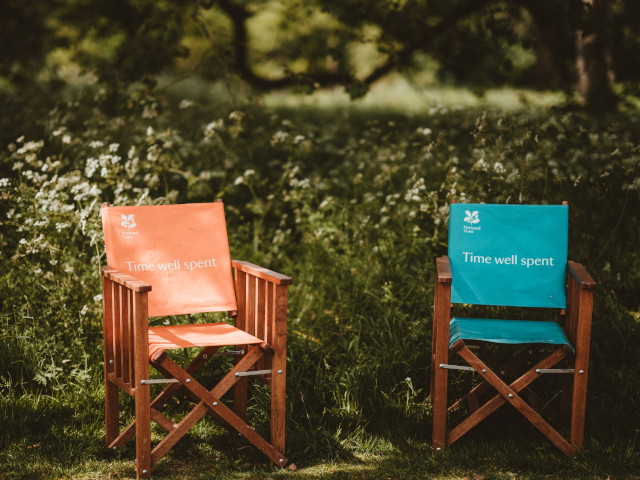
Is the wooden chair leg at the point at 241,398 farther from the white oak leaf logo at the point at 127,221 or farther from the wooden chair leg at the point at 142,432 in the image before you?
the white oak leaf logo at the point at 127,221

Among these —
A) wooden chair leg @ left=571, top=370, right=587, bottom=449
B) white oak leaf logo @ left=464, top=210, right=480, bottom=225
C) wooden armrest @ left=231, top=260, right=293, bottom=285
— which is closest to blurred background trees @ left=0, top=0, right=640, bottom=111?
white oak leaf logo @ left=464, top=210, right=480, bottom=225

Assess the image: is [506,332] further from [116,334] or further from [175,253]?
[116,334]

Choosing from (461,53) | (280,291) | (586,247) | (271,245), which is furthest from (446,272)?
(461,53)

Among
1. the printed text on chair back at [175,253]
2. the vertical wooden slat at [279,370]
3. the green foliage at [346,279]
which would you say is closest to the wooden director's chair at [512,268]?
the green foliage at [346,279]

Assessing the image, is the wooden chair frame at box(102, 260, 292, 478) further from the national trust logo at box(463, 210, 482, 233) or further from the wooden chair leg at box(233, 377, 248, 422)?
the national trust logo at box(463, 210, 482, 233)

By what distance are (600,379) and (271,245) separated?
2.63 metres

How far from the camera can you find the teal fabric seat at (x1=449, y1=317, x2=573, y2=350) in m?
3.21

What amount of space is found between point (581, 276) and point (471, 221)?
0.63 meters

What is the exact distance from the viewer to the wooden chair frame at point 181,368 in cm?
298

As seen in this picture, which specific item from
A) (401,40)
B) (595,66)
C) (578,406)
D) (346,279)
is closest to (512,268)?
(578,406)

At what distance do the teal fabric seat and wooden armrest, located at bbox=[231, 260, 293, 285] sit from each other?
0.85 metres

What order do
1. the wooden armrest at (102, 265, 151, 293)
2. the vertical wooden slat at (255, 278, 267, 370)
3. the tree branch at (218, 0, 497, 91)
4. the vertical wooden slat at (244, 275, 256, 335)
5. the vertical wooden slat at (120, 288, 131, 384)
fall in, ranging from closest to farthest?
the wooden armrest at (102, 265, 151, 293)
the vertical wooden slat at (120, 288, 131, 384)
the vertical wooden slat at (255, 278, 267, 370)
the vertical wooden slat at (244, 275, 256, 335)
the tree branch at (218, 0, 497, 91)

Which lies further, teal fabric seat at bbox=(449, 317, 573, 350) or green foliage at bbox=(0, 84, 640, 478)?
green foliage at bbox=(0, 84, 640, 478)

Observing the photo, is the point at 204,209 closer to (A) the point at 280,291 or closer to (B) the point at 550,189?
(A) the point at 280,291
